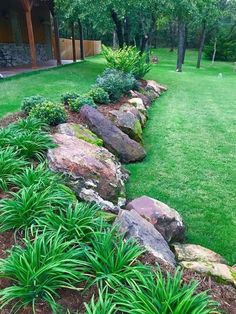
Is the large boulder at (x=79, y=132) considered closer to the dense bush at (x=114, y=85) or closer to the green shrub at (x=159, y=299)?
the dense bush at (x=114, y=85)

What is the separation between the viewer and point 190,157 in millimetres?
5961

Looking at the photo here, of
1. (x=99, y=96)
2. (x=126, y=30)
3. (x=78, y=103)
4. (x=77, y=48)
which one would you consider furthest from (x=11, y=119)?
(x=77, y=48)

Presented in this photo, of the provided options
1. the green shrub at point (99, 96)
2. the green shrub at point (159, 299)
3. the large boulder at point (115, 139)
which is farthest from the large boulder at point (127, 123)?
the green shrub at point (159, 299)

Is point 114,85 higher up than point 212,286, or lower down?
higher up

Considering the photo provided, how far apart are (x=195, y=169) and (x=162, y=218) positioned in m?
2.06

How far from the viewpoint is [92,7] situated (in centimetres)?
1166

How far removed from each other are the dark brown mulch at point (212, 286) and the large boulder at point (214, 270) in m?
0.06

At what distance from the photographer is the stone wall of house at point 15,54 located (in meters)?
14.5

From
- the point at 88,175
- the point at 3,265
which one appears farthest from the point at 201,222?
the point at 3,265

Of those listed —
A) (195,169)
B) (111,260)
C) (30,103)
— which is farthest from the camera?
(30,103)

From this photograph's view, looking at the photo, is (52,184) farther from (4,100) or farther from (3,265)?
(4,100)

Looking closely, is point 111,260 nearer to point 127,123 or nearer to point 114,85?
point 127,123

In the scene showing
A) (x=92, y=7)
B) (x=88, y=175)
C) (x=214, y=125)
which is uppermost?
(x=92, y=7)

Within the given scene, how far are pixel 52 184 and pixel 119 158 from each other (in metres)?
2.38
